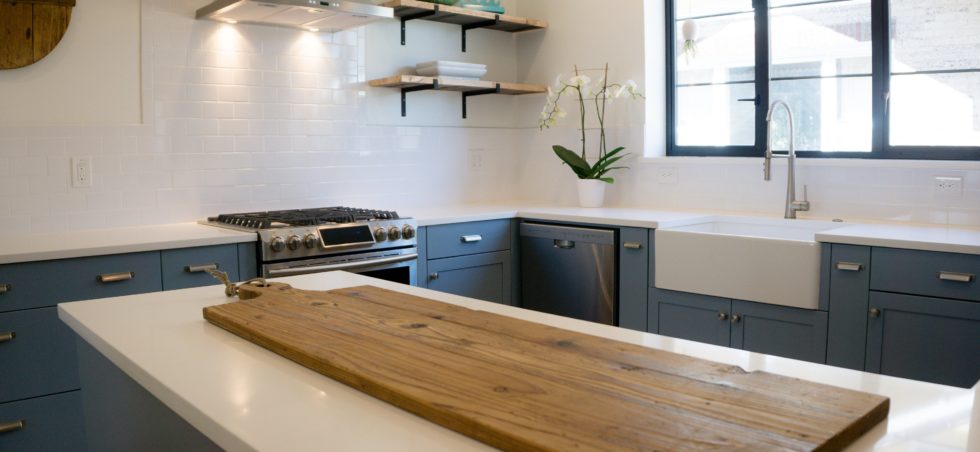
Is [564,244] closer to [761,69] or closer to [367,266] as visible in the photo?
[367,266]

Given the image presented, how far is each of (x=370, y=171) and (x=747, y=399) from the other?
348 centimetres

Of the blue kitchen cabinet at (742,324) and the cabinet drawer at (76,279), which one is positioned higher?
the cabinet drawer at (76,279)

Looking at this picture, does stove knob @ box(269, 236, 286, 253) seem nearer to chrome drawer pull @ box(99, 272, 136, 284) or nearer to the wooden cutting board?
chrome drawer pull @ box(99, 272, 136, 284)

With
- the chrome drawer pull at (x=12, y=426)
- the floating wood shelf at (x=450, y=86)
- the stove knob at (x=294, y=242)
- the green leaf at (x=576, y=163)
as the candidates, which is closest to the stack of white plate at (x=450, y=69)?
the floating wood shelf at (x=450, y=86)

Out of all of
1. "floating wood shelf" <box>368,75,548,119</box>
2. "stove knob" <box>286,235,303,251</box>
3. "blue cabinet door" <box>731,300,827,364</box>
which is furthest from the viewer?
"floating wood shelf" <box>368,75,548,119</box>

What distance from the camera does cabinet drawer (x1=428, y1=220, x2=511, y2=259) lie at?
154 inches

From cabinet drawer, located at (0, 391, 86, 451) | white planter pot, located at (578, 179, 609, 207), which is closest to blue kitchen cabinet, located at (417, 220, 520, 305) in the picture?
white planter pot, located at (578, 179, 609, 207)

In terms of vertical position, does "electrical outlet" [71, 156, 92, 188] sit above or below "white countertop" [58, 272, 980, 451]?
above

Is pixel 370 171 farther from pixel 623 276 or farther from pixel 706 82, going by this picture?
pixel 706 82

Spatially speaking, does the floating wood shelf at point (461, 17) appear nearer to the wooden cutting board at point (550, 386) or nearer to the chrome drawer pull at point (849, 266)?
the chrome drawer pull at point (849, 266)

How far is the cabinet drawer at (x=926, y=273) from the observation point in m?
2.79

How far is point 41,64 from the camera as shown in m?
3.35

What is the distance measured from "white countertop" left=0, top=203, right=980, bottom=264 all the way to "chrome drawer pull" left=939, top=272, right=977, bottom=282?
0.25ft

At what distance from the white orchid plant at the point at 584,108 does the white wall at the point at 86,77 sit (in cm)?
209
